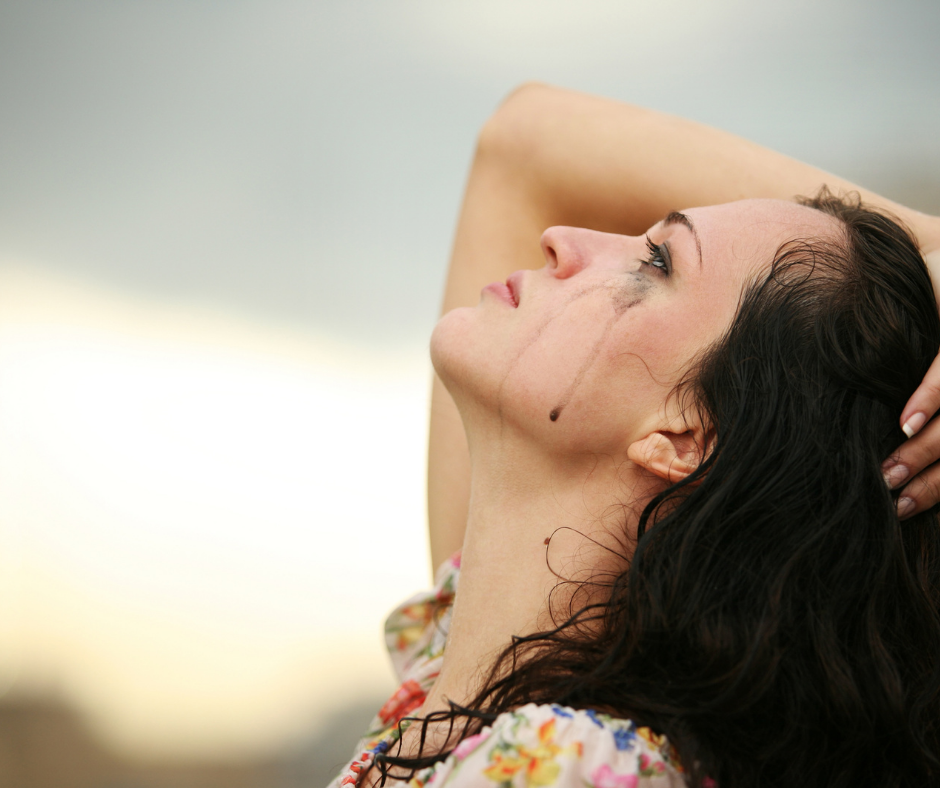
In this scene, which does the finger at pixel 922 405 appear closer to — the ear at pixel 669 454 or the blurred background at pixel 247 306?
the ear at pixel 669 454

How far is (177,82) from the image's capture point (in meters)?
2.08

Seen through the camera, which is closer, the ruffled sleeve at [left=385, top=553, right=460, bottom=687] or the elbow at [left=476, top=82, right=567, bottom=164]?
the ruffled sleeve at [left=385, top=553, right=460, bottom=687]

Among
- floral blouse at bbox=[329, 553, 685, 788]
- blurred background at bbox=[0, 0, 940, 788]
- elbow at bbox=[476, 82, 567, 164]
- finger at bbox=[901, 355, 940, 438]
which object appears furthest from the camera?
blurred background at bbox=[0, 0, 940, 788]

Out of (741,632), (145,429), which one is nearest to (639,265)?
(741,632)

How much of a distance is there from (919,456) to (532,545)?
480 millimetres

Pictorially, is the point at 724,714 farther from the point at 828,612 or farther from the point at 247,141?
the point at 247,141

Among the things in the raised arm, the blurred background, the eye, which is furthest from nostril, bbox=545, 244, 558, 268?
the blurred background

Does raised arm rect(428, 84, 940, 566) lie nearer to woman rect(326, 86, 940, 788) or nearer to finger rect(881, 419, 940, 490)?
woman rect(326, 86, 940, 788)

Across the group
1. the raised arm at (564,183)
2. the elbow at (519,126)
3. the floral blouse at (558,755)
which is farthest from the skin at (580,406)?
the elbow at (519,126)

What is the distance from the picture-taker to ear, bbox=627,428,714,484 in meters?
0.88

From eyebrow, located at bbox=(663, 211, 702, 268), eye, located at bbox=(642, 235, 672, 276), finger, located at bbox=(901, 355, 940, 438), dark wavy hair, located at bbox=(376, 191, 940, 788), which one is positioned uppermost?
eyebrow, located at bbox=(663, 211, 702, 268)

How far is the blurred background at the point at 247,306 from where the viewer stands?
1.84m

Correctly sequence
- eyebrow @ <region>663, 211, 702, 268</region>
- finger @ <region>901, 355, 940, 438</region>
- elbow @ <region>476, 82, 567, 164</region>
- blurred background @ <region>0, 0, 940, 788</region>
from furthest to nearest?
blurred background @ <region>0, 0, 940, 788</region>
elbow @ <region>476, 82, 567, 164</region>
eyebrow @ <region>663, 211, 702, 268</region>
finger @ <region>901, 355, 940, 438</region>

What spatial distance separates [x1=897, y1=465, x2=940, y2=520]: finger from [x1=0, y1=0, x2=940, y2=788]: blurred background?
56.4 inches
